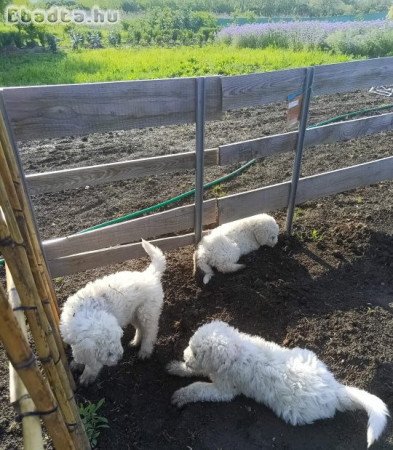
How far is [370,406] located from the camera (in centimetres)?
304

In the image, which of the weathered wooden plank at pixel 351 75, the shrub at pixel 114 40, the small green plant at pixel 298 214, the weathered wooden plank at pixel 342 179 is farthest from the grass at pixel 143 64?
the weathered wooden plank at pixel 351 75

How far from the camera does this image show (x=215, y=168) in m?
7.63

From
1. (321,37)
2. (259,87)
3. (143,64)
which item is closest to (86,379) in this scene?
(259,87)

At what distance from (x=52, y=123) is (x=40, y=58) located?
1680 centimetres

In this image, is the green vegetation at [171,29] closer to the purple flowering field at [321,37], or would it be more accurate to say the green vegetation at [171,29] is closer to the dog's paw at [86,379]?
the purple flowering field at [321,37]

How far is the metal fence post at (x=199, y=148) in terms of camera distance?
3973mm

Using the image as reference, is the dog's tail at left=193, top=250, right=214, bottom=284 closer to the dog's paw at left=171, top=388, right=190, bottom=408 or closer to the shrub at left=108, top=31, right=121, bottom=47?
the dog's paw at left=171, top=388, right=190, bottom=408

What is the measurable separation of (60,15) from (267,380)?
30925 mm

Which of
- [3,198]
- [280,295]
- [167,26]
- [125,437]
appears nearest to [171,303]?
[280,295]

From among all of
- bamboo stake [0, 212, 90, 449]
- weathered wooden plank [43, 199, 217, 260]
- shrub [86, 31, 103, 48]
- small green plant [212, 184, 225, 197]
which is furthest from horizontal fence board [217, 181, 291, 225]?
shrub [86, 31, 103, 48]

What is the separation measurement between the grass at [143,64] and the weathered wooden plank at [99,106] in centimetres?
983

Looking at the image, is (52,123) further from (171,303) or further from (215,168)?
(215,168)

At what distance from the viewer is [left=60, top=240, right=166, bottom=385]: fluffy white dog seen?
309 centimetres

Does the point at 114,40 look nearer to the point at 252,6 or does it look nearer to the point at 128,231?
the point at 128,231
